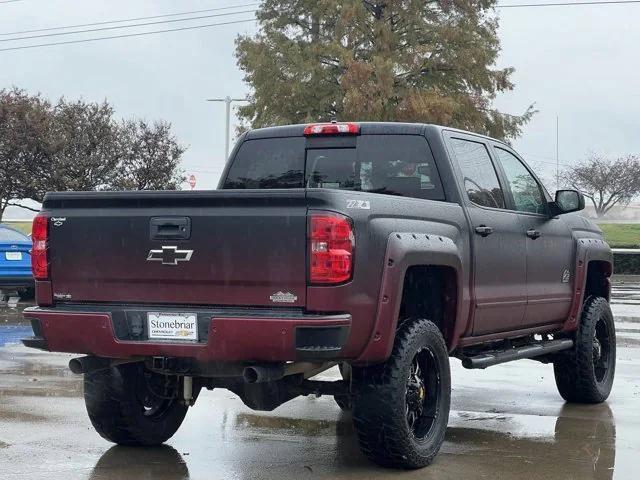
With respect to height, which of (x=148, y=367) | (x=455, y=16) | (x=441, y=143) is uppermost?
(x=455, y=16)

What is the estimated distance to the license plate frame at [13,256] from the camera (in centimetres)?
1817

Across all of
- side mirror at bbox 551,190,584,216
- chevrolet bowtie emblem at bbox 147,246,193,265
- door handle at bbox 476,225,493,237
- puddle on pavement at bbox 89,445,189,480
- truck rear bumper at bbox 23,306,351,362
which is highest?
side mirror at bbox 551,190,584,216

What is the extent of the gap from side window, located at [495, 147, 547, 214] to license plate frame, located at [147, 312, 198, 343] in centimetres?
316

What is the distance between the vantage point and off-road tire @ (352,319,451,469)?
6152 mm

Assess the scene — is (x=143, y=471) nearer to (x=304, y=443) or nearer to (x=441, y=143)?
(x=304, y=443)

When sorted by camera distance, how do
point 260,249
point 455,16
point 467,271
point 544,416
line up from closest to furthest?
point 260,249, point 467,271, point 544,416, point 455,16

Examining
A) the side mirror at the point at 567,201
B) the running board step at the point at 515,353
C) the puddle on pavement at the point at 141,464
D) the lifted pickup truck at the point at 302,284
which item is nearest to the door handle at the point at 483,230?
the lifted pickup truck at the point at 302,284

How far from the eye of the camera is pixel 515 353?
784 centimetres

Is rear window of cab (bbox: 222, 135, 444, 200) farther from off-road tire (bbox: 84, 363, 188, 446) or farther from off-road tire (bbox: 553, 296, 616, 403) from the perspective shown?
off-road tire (bbox: 553, 296, 616, 403)

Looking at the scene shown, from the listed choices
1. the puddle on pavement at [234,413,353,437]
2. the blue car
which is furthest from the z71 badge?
the blue car

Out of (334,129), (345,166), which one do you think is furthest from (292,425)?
(334,129)

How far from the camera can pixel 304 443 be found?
7312 millimetres

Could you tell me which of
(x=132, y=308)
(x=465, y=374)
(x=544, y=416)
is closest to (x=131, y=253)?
(x=132, y=308)

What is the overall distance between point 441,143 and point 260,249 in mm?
1960
